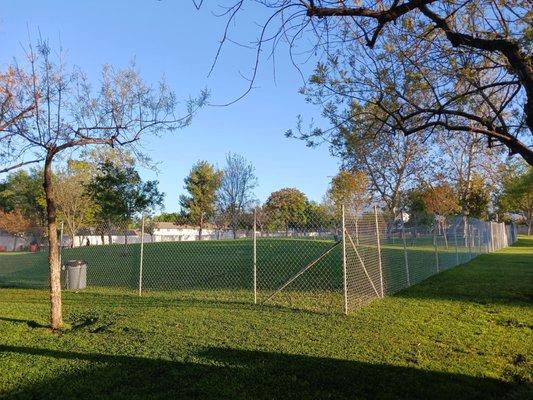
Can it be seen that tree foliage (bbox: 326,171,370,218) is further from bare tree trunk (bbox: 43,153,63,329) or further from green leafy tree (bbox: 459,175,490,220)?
bare tree trunk (bbox: 43,153,63,329)

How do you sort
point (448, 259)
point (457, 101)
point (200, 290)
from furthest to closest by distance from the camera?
1. point (448, 259)
2. point (200, 290)
3. point (457, 101)

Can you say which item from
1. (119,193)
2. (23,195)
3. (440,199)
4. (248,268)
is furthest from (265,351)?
(23,195)

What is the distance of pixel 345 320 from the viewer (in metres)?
8.25

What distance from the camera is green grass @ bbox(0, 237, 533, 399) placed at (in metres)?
5.04

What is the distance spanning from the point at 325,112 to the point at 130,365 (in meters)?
6.68

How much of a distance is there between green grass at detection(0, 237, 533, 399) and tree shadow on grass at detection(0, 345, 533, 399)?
11mm

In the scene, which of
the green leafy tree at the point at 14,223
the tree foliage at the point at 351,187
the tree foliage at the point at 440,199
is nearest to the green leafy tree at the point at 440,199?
the tree foliage at the point at 440,199

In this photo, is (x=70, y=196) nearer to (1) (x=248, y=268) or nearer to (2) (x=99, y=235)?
(2) (x=99, y=235)

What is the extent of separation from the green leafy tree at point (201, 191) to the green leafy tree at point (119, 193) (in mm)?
28550

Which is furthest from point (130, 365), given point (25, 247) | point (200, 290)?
point (25, 247)

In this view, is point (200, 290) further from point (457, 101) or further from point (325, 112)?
point (457, 101)

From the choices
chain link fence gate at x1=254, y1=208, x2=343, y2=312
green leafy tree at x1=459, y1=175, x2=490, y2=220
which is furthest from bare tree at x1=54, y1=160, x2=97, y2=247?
green leafy tree at x1=459, y1=175, x2=490, y2=220

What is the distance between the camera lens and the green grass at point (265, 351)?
5035 millimetres

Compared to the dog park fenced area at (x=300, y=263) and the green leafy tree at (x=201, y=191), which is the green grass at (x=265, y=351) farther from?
the green leafy tree at (x=201, y=191)
